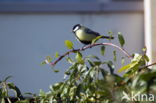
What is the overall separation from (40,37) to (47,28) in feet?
0.39

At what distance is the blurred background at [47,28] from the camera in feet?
15.5

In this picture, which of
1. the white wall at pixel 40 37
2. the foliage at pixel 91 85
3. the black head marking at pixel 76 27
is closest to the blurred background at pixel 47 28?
the white wall at pixel 40 37

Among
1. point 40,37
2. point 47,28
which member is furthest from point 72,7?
point 40,37

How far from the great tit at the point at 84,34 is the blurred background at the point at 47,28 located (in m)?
0.30

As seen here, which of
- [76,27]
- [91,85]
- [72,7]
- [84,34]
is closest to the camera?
[91,85]

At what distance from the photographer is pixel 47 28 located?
483 cm

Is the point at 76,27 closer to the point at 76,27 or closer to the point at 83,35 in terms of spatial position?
the point at 76,27

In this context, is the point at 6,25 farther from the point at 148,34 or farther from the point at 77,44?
the point at 148,34

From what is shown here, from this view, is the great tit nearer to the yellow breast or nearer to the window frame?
the yellow breast

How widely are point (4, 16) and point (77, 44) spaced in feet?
2.68

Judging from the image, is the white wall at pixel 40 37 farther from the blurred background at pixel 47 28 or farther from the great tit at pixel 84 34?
the great tit at pixel 84 34

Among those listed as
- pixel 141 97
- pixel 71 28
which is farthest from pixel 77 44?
pixel 141 97

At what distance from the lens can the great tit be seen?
416 centimetres

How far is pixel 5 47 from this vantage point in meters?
4.80
